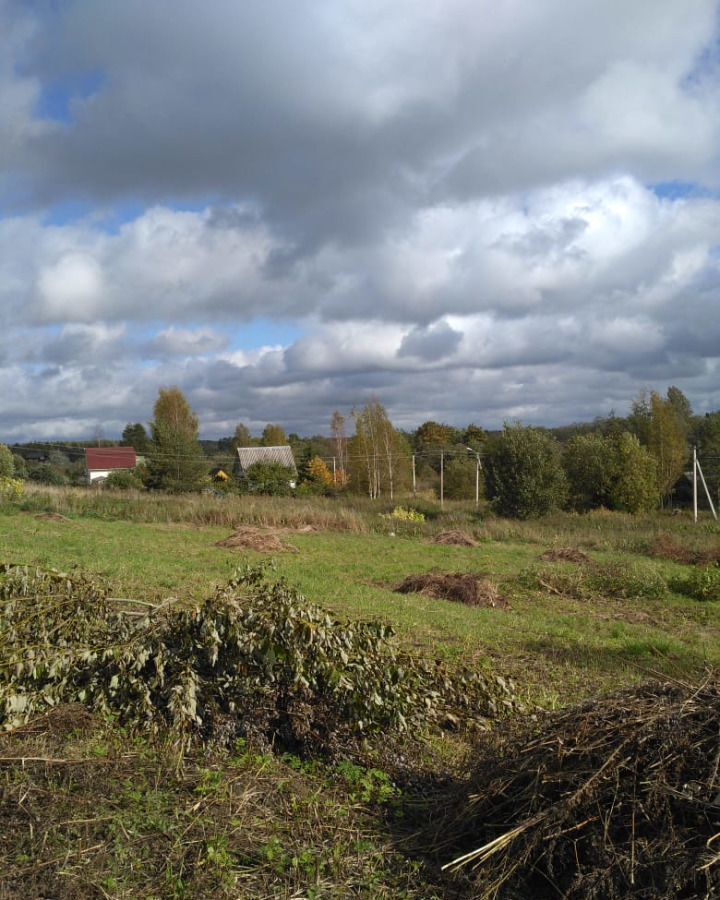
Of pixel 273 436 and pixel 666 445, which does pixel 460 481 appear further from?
pixel 273 436

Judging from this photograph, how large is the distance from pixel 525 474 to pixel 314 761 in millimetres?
29363

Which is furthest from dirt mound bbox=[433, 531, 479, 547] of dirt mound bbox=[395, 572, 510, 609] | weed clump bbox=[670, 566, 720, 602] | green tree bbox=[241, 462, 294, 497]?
green tree bbox=[241, 462, 294, 497]

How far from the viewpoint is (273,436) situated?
7925 centimetres

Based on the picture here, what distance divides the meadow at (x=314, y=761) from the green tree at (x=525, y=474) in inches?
482

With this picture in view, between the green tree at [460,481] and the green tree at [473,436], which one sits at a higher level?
the green tree at [473,436]

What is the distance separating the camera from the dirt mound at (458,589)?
40.1 feet

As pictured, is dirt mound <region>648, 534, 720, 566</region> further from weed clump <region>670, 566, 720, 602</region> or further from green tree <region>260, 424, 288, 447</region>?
green tree <region>260, 424, 288, 447</region>

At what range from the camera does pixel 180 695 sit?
468 cm

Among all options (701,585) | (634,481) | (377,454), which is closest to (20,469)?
(377,454)

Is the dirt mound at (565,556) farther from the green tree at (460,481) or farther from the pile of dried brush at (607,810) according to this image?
the green tree at (460,481)

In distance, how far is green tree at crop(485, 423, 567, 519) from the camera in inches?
1296

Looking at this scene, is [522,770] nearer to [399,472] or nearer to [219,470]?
[399,472]

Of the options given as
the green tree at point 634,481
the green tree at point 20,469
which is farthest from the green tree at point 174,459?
the green tree at point 634,481

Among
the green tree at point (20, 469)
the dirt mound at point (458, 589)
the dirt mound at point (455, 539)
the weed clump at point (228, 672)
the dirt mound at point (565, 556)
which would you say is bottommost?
the dirt mound at point (455, 539)
